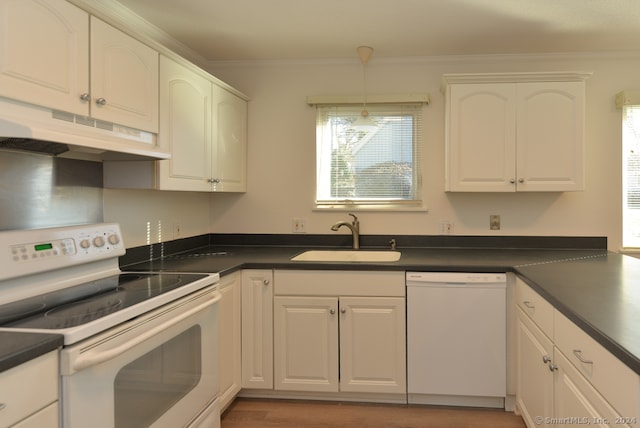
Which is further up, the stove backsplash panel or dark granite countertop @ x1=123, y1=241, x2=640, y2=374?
the stove backsplash panel

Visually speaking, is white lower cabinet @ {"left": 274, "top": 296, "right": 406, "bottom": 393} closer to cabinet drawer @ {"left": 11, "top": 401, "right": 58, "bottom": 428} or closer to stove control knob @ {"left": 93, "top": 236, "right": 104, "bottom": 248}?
stove control knob @ {"left": 93, "top": 236, "right": 104, "bottom": 248}

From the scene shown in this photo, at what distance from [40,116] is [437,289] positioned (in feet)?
6.63

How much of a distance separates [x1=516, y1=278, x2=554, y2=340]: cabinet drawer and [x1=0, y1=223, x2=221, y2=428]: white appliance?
1.42m

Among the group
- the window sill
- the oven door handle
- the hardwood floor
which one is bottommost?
the hardwood floor

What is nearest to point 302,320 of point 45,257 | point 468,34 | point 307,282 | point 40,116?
point 307,282

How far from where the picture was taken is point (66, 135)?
1569mm

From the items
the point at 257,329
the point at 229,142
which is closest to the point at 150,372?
the point at 257,329

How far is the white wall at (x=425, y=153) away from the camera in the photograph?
10.4 ft

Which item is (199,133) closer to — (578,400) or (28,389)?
(28,389)

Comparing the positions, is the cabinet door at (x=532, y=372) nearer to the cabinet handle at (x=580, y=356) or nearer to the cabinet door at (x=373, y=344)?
the cabinet handle at (x=580, y=356)

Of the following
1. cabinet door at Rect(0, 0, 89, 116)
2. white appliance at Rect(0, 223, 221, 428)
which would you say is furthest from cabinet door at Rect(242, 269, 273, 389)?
cabinet door at Rect(0, 0, 89, 116)

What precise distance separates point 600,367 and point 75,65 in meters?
1.97

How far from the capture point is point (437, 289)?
2623 mm

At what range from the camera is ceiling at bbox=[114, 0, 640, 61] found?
2463 millimetres
